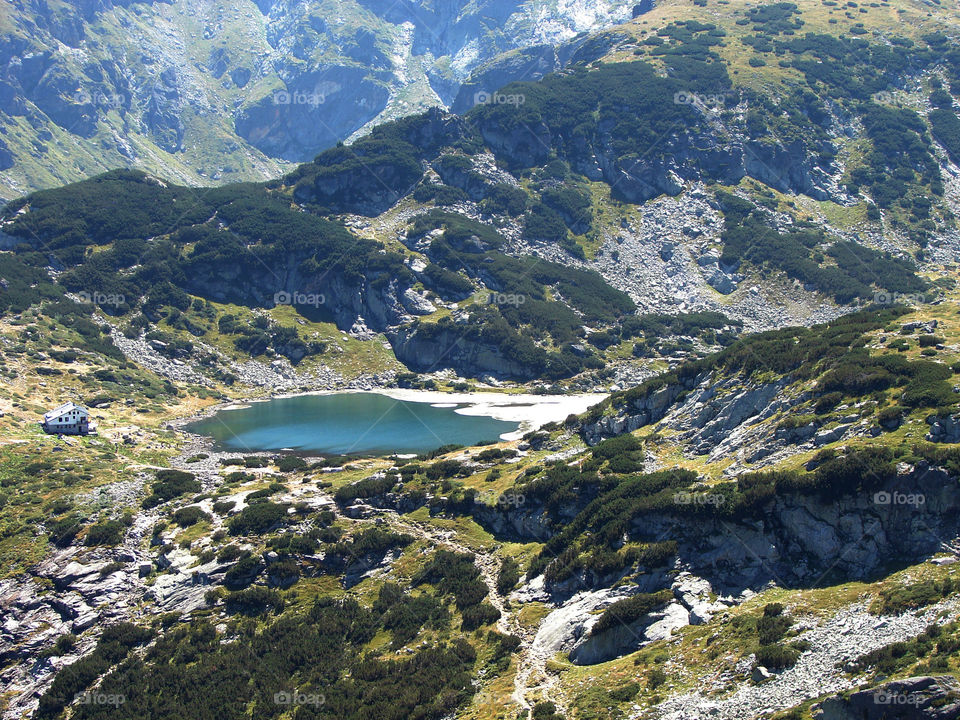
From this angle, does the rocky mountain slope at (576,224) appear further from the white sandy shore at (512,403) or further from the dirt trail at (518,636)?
the dirt trail at (518,636)

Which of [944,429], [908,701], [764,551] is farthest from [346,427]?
[908,701]

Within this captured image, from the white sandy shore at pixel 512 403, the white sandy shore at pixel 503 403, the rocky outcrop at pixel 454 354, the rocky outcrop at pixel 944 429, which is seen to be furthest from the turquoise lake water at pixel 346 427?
the rocky outcrop at pixel 944 429

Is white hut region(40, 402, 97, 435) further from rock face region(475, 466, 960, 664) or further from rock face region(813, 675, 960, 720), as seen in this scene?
rock face region(813, 675, 960, 720)

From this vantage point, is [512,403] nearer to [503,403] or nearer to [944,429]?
[503,403]

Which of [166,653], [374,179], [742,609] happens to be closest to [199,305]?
[374,179]

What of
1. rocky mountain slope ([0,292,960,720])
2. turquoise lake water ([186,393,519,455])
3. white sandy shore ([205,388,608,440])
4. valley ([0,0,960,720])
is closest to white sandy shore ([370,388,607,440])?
white sandy shore ([205,388,608,440])

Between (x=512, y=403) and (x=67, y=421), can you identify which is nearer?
(x=67, y=421)
